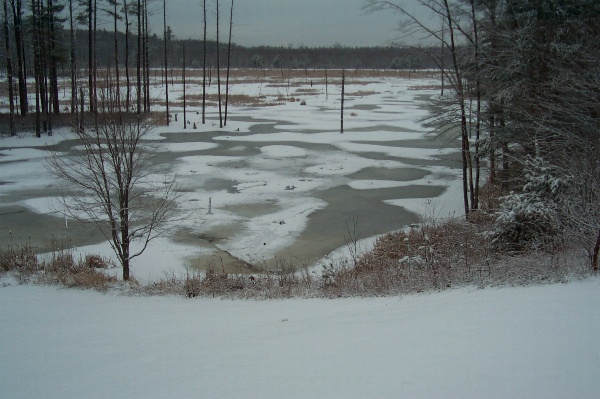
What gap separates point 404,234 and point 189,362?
833cm

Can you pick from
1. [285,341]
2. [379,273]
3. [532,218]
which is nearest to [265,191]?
[379,273]

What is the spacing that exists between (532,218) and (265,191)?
32.0ft

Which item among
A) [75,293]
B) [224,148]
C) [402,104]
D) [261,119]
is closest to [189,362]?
[75,293]

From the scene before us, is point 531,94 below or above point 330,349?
above

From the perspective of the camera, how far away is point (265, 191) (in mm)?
16906

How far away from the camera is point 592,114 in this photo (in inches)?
488

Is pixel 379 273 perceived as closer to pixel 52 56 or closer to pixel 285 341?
pixel 285 341

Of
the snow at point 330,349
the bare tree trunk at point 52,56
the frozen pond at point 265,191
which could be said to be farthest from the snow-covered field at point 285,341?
the bare tree trunk at point 52,56

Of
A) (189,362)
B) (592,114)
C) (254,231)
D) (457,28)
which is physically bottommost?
(254,231)

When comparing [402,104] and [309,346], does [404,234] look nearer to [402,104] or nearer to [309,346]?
[309,346]

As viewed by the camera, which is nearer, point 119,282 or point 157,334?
point 157,334

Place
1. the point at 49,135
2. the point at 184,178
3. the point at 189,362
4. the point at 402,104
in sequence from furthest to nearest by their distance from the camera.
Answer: the point at 402,104
the point at 49,135
the point at 184,178
the point at 189,362

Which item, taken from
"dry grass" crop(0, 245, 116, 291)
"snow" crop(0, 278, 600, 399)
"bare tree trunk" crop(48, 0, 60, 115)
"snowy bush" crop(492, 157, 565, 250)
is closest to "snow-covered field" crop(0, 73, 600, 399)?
"snow" crop(0, 278, 600, 399)

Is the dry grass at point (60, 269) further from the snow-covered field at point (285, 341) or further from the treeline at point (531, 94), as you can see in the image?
the treeline at point (531, 94)
